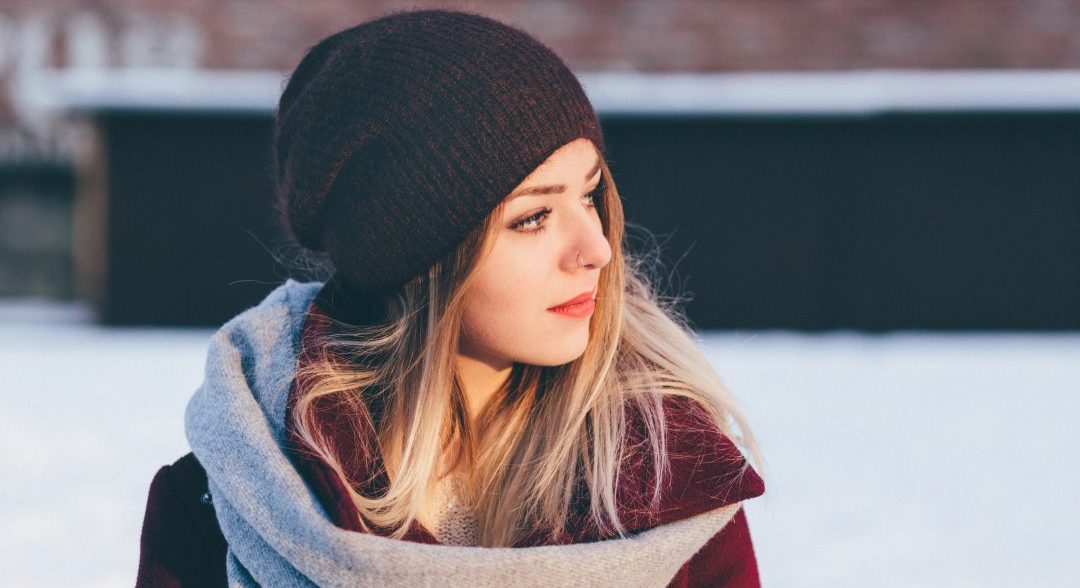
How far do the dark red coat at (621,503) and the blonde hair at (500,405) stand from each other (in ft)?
0.07

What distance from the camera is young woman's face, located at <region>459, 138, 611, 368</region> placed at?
163cm

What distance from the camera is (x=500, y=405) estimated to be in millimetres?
1850

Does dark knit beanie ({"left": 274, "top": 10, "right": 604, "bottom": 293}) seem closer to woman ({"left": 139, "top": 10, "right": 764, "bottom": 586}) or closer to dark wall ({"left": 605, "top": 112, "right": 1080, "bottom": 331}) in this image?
woman ({"left": 139, "top": 10, "right": 764, "bottom": 586})

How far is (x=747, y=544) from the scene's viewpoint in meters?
1.69

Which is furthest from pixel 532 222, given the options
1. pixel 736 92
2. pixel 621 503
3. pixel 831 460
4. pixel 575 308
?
pixel 736 92

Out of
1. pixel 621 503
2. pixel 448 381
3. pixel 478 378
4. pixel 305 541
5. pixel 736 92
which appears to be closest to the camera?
pixel 305 541

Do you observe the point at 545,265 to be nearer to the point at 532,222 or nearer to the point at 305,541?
the point at 532,222

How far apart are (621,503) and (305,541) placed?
484 millimetres

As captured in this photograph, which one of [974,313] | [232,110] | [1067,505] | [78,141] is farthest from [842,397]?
[78,141]

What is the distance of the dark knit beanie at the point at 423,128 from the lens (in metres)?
1.57

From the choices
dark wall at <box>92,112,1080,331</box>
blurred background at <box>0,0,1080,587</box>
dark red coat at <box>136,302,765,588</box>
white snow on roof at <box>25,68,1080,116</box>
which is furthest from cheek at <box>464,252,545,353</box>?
dark wall at <box>92,112,1080,331</box>

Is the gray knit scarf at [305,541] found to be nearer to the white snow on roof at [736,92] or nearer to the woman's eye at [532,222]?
the woman's eye at [532,222]

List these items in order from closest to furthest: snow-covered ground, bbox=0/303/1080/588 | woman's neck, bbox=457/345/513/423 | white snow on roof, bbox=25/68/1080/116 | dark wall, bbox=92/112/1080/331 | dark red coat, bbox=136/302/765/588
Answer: dark red coat, bbox=136/302/765/588 → woman's neck, bbox=457/345/513/423 → snow-covered ground, bbox=0/303/1080/588 → white snow on roof, bbox=25/68/1080/116 → dark wall, bbox=92/112/1080/331

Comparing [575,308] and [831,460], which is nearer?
[575,308]
